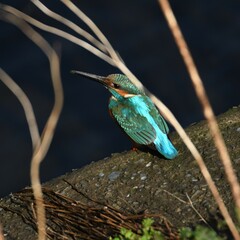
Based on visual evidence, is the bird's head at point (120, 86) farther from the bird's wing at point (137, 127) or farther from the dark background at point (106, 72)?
the dark background at point (106, 72)

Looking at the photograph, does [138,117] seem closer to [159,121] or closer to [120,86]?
[159,121]

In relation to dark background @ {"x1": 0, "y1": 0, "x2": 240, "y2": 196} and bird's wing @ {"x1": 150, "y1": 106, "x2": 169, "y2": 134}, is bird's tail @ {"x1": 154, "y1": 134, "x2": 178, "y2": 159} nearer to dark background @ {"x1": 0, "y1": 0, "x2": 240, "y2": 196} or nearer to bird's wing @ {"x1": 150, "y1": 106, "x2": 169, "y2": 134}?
bird's wing @ {"x1": 150, "y1": 106, "x2": 169, "y2": 134}

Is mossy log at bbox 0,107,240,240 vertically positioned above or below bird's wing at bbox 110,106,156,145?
below

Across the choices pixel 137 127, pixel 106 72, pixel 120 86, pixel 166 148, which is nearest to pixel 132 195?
pixel 166 148

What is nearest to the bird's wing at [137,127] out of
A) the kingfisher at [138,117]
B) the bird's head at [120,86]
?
the kingfisher at [138,117]

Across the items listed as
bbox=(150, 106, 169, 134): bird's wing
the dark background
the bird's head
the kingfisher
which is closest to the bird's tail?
the kingfisher
